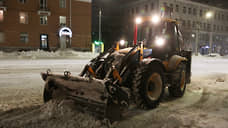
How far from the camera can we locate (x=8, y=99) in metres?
5.84

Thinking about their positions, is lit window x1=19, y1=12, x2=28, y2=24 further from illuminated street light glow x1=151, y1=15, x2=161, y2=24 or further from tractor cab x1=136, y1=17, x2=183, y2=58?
illuminated street light glow x1=151, y1=15, x2=161, y2=24

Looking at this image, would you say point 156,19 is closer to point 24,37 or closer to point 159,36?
point 159,36

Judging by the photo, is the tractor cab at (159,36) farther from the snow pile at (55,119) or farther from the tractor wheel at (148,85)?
the snow pile at (55,119)

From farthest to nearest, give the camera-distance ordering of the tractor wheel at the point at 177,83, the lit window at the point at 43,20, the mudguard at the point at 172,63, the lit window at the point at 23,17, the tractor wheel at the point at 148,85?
the lit window at the point at 43,20
the lit window at the point at 23,17
the tractor wheel at the point at 177,83
the mudguard at the point at 172,63
the tractor wheel at the point at 148,85

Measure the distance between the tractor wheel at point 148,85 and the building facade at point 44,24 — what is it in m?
28.1

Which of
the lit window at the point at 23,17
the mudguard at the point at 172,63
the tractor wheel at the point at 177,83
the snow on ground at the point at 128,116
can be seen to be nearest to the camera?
the snow on ground at the point at 128,116

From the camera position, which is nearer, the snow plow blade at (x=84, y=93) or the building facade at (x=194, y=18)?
the snow plow blade at (x=84, y=93)

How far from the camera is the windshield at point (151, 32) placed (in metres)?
5.85

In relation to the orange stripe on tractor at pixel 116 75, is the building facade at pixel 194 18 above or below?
above

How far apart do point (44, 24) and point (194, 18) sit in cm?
4063

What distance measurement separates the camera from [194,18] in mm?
52469

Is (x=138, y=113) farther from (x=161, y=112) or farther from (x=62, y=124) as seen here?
(x=62, y=124)

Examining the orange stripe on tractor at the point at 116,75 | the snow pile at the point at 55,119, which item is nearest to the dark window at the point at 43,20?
the snow pile at the point at 55,119

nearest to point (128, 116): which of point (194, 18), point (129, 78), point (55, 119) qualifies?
point (129, 78)
